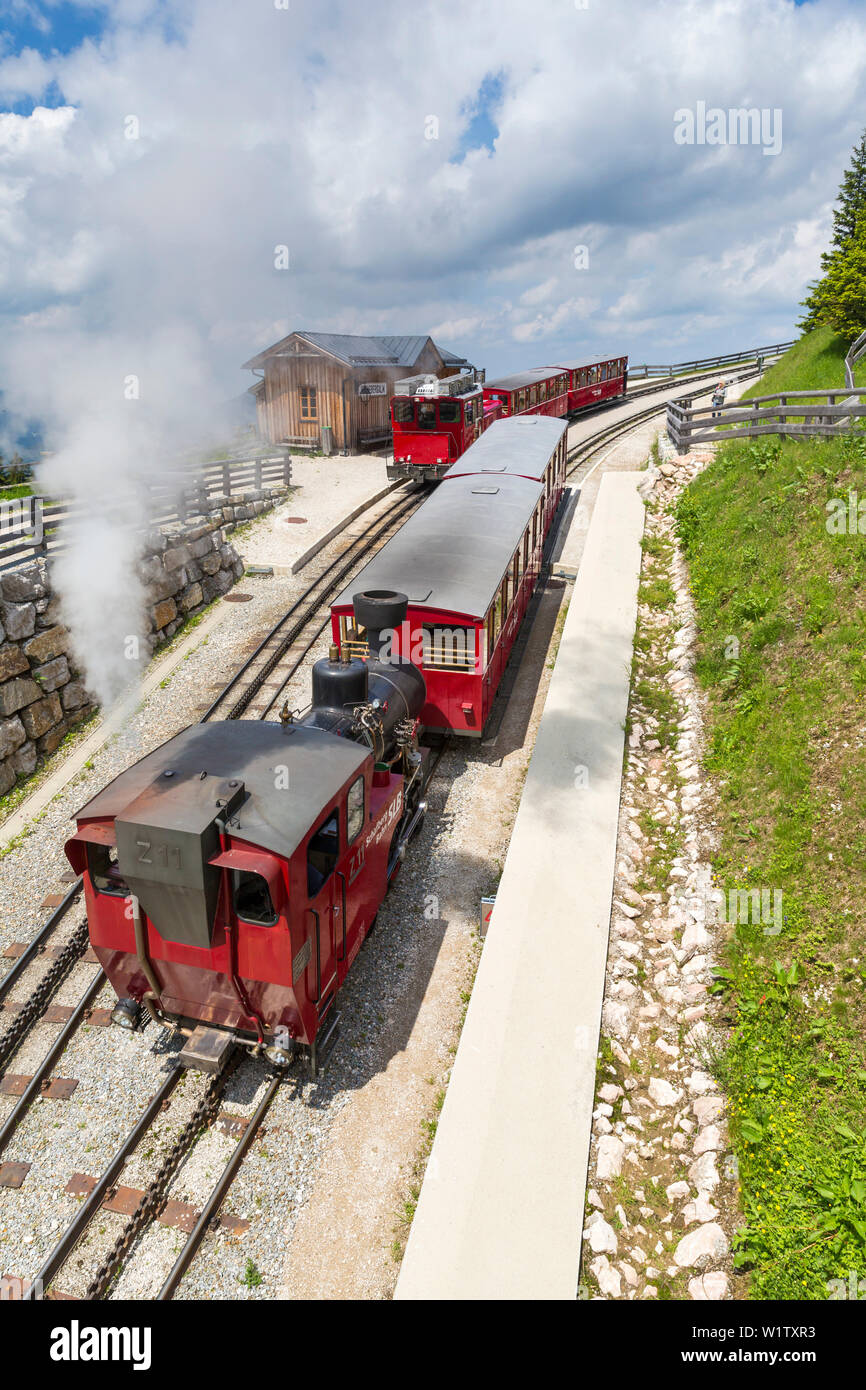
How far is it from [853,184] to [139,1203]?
31874 mm

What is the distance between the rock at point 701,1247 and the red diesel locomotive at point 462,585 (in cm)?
700

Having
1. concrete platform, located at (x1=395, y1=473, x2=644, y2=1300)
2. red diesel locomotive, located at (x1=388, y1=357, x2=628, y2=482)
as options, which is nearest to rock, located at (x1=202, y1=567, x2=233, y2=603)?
red diesel locomotive, located at (x1=388, y1=357, x2=628, y2=482)

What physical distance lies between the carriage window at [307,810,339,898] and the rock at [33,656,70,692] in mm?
9354

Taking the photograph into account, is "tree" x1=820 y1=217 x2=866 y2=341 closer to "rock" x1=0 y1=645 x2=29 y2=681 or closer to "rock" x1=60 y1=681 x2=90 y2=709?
"rock" x1=60 y1=681 x2=90 y2=709

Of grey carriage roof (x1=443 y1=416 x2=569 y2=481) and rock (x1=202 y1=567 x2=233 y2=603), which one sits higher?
grey carriage roof (x1=443 y1=416 x2=569 y2=481)

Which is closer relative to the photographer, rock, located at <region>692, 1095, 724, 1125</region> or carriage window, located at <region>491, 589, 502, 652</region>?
rock, located at <region>692, 1095, 724, 1125</region>

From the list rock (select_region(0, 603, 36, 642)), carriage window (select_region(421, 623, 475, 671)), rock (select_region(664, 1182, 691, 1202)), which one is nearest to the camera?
rock (select_region(664, 1182, 691, 1202))

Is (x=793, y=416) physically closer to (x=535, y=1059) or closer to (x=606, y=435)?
(x=535, y=1059)

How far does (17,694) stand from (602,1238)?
12.1m

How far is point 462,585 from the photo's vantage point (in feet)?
38.0

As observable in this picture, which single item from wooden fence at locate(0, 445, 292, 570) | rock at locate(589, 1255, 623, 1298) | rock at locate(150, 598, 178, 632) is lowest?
rock at locate(589, 1255, 623, 1298)

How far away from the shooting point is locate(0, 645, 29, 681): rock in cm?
1301

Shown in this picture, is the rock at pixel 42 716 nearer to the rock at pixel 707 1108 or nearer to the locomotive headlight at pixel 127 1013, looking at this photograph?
the locomotive headlight at pixel 127 1013

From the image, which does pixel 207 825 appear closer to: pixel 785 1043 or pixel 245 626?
pixel 785 1043
